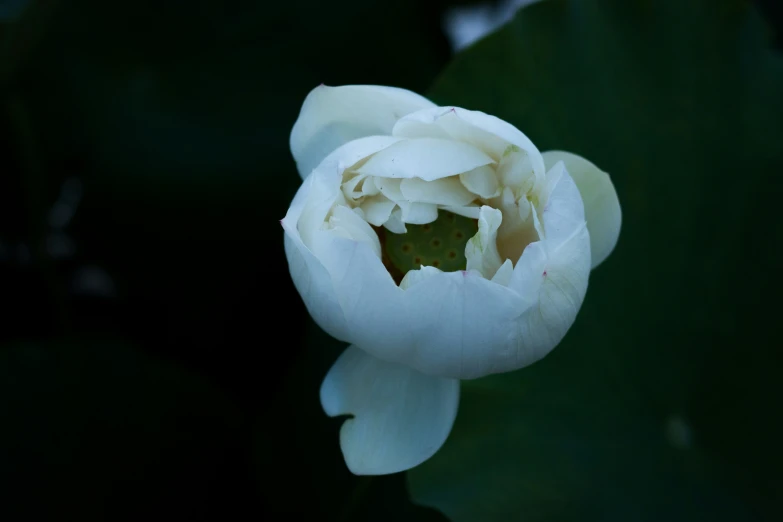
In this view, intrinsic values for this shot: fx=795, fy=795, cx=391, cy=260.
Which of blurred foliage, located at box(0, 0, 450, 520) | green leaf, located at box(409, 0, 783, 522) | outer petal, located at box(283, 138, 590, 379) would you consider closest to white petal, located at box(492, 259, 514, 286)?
outer petal, located at box(283, 138, 590, 379)

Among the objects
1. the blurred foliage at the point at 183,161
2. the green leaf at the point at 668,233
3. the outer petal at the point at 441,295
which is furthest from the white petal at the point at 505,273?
the blurred foliage at the point at 183,161

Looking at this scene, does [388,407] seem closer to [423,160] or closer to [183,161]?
[423,160]

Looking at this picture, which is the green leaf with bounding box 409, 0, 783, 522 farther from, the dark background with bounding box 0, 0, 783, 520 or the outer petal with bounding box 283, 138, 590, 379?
the dark background with bounding box 0, 0, 783, 520

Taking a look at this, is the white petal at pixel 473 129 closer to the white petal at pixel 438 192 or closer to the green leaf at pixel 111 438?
the white petal at pixel 438 192

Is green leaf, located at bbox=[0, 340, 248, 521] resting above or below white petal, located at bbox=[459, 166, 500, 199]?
below

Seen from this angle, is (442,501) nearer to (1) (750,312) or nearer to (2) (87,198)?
(1) (750,312)

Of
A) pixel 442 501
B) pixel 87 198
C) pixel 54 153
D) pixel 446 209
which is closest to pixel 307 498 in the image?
pixel 442 501
